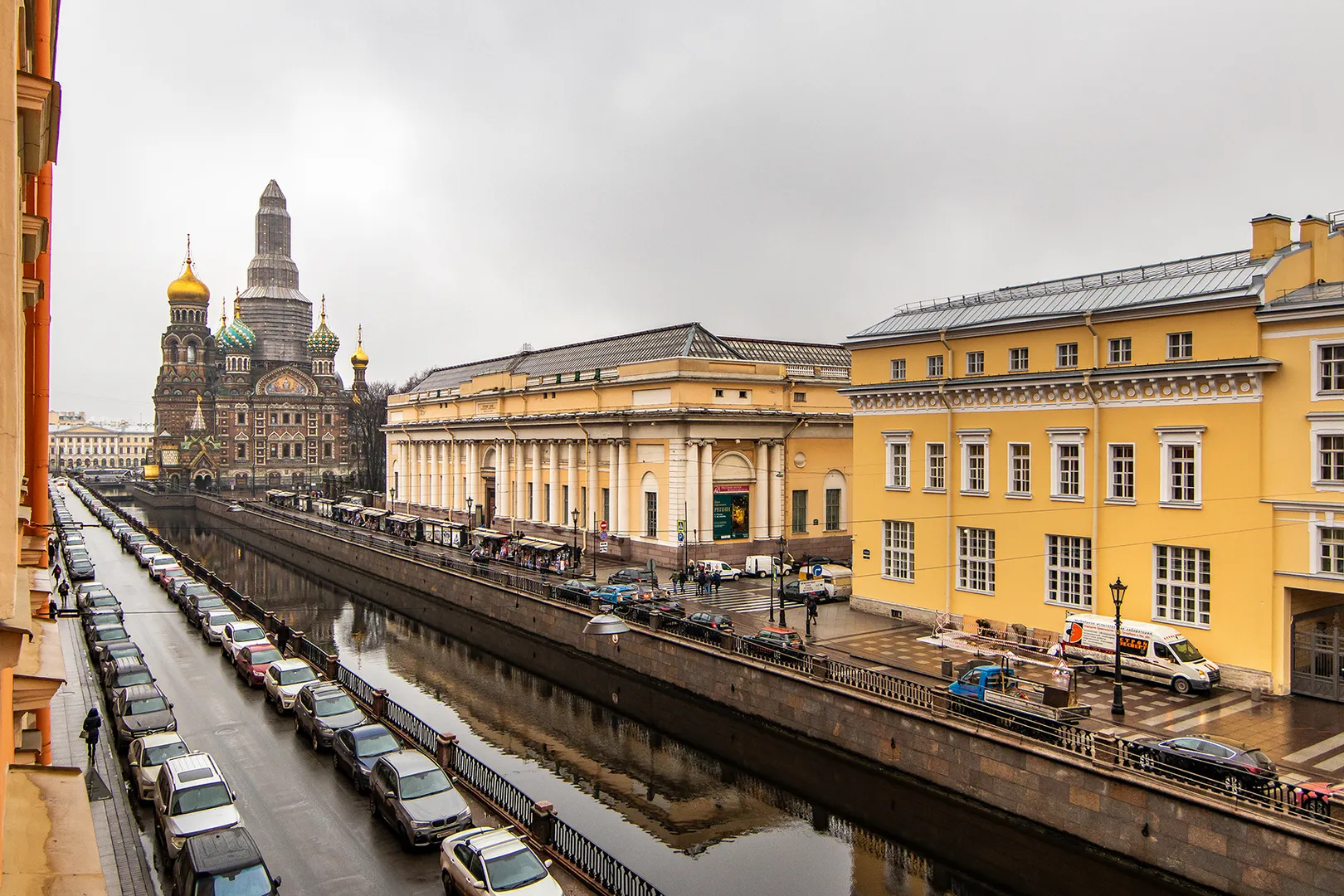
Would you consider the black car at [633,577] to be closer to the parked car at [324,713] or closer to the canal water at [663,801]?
the canal water at [663,801]

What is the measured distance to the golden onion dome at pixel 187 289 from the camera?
386 feet

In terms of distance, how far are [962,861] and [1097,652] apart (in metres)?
9.58

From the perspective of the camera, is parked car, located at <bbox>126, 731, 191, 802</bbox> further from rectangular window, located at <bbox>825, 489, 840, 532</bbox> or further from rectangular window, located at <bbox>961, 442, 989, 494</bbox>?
rectangular window, located at <bbox>825, 489, 840, 532</bbox>

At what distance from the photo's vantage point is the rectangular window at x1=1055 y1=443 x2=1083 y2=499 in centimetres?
2809

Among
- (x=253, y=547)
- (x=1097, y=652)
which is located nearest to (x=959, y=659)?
(x=1097, y=652)

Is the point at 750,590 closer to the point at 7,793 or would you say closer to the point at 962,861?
the point at 962,861

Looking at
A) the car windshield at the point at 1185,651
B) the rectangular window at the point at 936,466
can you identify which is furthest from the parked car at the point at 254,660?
the car windshield at the point at 1185,651

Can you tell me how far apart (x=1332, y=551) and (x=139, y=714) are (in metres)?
30.3

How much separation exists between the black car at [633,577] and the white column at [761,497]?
8795 millimetres

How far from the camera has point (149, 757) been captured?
66.4 feet

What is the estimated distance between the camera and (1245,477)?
79.1 feet

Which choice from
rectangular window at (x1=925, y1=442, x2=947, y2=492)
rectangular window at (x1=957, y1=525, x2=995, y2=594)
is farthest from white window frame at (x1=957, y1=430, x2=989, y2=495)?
rectangular window at (x1=957, y1=525, x2=995, y2=594)

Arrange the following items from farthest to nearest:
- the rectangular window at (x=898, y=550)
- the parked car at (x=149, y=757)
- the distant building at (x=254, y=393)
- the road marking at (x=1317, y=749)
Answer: the distant building at (x=254, y=393) → the rectangular window at (x=898, y=550) → the parked car at (x=149, y=757) → the road marking at (x=1317, y=749)

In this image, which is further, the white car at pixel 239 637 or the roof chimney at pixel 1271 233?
the white car at pixel 239 637
